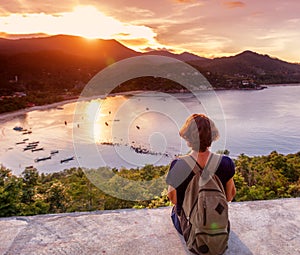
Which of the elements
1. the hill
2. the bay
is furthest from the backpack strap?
the hill

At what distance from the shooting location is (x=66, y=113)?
124 feet

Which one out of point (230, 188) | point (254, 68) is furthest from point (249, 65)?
point (230, 188)

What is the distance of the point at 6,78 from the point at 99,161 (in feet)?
121

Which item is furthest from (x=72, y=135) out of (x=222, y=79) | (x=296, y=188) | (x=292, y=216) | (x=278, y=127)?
(x=222, y=79)

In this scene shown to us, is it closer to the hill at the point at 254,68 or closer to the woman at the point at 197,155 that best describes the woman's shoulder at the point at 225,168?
the woman at the point at 197,155

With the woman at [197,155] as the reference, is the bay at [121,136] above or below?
below

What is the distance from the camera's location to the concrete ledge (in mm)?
1466

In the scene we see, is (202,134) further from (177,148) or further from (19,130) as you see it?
(19,130)

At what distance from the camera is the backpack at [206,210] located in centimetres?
128

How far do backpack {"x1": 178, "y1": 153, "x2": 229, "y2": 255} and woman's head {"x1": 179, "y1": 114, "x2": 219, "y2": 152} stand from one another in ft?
0.22

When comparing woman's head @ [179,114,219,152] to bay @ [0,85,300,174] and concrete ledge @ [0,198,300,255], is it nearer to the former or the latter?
concrete ledge @ [0,198,300,255]

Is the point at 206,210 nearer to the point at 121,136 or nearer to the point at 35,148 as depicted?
the point at 35,148

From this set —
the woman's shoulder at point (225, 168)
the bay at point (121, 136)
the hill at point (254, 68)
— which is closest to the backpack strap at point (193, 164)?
the woman's shoulder at point (225, 168)

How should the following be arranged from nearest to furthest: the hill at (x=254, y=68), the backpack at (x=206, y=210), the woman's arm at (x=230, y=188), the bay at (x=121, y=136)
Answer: the backpack at (x=206, y=210)
the woman's arm at (x=230, y=188)
the bay at (x=121, y=136)
the hill at (x=254, y=68)
